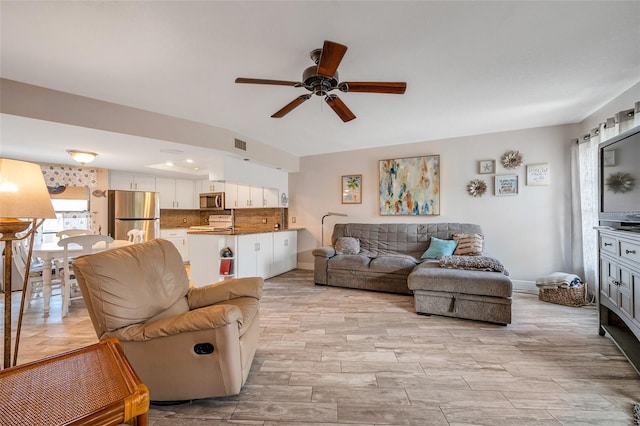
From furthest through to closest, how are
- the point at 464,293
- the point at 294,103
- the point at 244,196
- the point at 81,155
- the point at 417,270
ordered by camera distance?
the point at 244,196
the point at 81,155
the point at 417,270
the point at 464,293
the point at 294,103

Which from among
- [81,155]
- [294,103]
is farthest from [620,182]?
[81,155]

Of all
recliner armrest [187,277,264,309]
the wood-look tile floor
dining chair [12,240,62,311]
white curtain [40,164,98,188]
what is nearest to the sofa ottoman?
the wood-look tile floor

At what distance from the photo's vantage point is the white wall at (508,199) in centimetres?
376

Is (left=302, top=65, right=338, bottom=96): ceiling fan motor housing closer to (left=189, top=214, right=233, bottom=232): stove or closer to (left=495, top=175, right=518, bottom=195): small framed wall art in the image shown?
(left=495, top=175, right=518, bottom=195): small framed wall art

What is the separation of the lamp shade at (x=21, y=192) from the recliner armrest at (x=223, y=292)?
1.06 metres

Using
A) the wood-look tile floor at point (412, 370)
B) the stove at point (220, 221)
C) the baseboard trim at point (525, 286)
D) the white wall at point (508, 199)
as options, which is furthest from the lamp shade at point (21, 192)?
the baseboard trim at point (525, 286)

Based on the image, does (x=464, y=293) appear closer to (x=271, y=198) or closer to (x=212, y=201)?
(x=271, y=198)

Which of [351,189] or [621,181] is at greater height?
[351,189]

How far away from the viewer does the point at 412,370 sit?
6.33 ft

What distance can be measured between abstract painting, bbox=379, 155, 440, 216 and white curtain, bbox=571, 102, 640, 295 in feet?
5.68

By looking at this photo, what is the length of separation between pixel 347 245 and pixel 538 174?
3.04 meters

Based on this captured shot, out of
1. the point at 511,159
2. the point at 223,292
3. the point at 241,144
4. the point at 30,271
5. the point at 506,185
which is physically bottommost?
the point at 30,271

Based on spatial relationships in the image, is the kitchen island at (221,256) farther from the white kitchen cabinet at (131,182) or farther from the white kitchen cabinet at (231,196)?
the white kitchen cabinet at (131,182)

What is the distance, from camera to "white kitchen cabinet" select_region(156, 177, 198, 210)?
5840mm
